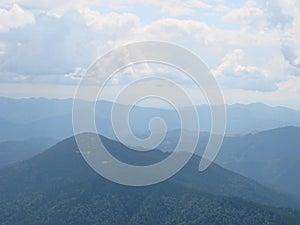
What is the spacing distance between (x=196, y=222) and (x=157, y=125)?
12346cm

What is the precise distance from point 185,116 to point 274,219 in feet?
482

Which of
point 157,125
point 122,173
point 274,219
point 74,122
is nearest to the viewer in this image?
point 74,122

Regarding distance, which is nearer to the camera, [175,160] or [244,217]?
[175,160]

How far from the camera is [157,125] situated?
84.6m

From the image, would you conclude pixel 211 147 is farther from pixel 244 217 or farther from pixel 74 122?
pixel 244 217

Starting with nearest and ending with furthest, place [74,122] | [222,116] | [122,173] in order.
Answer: [74,122] → [222,116] → [122,173]

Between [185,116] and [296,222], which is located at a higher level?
[185,116]

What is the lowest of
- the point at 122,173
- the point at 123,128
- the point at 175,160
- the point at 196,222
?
the point at 196,222

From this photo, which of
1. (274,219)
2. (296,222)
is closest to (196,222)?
(274,219)

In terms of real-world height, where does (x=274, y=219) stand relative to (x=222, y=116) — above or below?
below

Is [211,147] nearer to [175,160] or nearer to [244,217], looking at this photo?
[175,160]

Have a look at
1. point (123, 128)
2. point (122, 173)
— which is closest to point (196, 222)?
point (122, 173)

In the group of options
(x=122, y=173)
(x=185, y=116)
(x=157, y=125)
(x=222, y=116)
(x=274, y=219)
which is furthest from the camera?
(x=274, y=219)

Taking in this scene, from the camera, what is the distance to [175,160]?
88.4m
